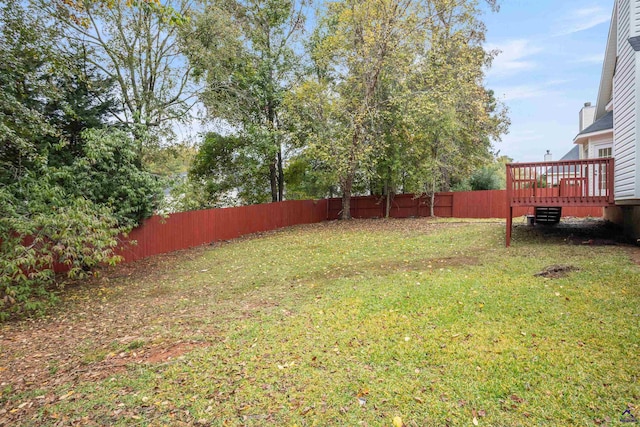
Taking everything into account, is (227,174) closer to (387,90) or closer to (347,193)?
(347,193)

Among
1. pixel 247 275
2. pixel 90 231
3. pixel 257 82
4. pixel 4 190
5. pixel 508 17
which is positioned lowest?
pixel 247 275

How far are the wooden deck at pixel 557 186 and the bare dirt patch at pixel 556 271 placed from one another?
2.07m

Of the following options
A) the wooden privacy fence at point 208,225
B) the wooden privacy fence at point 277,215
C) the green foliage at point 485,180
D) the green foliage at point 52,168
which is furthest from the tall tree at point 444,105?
the green foliage at point 52,168

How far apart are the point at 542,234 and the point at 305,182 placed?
34.1 feet


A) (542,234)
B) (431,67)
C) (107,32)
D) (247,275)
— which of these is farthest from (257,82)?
(542,234)

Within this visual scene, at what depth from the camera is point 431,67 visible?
45.1ft

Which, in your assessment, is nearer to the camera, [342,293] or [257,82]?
[342,293]

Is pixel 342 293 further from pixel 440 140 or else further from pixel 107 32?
pixel 440 140

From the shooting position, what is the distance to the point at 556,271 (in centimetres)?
571

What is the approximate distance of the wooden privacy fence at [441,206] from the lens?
17000 millimetres

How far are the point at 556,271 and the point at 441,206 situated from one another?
12471mm

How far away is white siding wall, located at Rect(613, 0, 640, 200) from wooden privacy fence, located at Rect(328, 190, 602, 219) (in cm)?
830

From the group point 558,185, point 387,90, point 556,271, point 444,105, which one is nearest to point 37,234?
point 556,271

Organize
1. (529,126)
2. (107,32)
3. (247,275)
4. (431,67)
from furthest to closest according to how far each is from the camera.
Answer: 1. (529,126)
2. (431,67)
3. (107,32)
4. (247,275)
